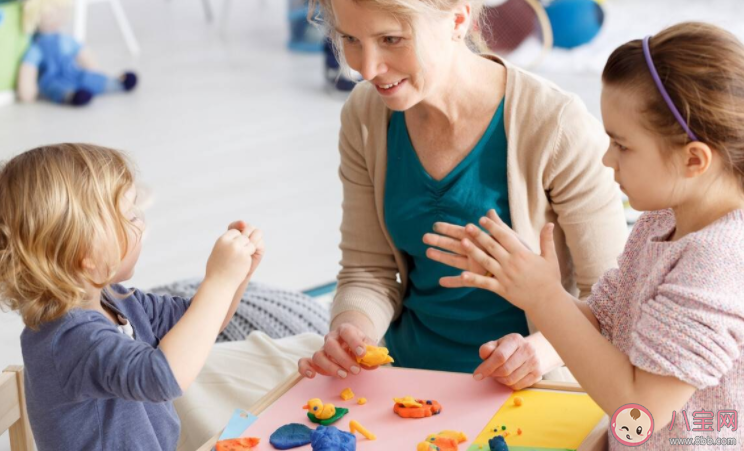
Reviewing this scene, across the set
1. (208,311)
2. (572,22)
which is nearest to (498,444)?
(208,311)

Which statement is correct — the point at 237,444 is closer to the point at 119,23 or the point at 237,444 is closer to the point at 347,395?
the point at 347,395

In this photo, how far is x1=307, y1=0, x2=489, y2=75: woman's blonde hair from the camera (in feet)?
4.20

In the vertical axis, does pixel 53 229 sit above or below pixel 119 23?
above

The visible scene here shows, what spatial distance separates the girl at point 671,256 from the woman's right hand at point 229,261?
27 cm

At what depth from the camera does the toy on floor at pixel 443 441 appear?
1096 millimetres

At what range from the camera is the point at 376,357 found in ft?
4.23

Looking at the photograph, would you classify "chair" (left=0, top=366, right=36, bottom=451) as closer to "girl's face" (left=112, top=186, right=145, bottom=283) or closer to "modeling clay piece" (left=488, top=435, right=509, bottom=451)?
"girl's face" (left=112, top=186, right=145, bottom=283)

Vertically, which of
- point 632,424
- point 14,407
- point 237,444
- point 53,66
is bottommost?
point 53,66

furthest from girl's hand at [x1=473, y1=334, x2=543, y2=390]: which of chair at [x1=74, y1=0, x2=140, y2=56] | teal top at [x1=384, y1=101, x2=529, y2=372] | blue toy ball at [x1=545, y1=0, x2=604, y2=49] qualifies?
chair at [x1=74, y1=0, x2=140, y2=56]

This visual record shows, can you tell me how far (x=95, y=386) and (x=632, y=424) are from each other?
61cm

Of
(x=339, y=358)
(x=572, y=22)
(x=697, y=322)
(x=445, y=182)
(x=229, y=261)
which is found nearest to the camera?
(x=697, y=322)

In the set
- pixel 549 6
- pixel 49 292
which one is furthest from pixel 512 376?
pixel 549 6

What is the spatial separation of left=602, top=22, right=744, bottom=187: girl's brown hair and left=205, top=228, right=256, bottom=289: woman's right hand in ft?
1.66

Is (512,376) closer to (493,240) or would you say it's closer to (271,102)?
(493,240)
